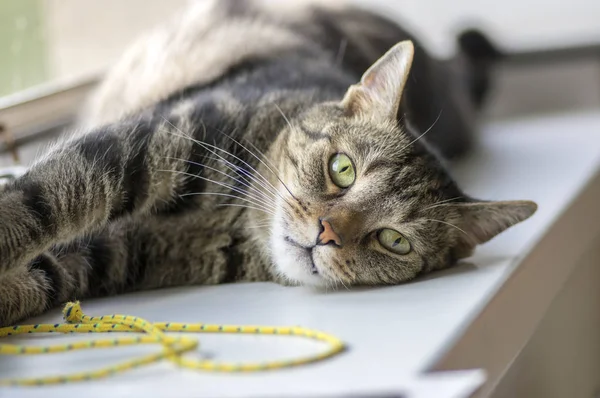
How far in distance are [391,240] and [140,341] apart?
46 cm

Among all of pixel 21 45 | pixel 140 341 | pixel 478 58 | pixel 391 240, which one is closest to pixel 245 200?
pixel 391 240

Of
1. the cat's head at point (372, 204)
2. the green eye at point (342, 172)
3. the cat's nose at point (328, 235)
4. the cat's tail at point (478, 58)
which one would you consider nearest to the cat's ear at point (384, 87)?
the cat's head at point (372, 204)

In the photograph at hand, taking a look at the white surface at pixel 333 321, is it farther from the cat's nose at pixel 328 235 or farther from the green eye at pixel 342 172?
the green eye at pixel 342 172

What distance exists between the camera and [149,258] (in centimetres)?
137

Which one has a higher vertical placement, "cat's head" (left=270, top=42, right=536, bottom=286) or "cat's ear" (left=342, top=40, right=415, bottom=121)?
"cat's ear" (left=342, top=40, right=415, bottom=121)

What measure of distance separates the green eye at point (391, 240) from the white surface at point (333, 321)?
67 mm

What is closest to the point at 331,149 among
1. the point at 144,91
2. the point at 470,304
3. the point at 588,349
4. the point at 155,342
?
the point at 470,304

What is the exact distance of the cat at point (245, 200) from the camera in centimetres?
119

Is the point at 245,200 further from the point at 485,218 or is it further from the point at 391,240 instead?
the point at 485,218

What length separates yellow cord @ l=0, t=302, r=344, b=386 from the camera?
34.7 inches

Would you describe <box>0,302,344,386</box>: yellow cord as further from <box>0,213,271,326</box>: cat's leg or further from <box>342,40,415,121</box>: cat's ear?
<box>342,40,415,121</box>: cat's ear

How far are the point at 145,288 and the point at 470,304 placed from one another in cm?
61

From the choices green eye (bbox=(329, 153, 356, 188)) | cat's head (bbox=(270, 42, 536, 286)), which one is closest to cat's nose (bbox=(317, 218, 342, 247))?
cat's head (bbox=(270, 42, 536, 286))

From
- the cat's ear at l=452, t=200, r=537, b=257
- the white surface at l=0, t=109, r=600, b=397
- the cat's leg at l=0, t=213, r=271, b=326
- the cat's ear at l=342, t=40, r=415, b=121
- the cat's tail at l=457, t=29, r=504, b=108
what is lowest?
the white surface at l=0, t=109, r=600, b=397
